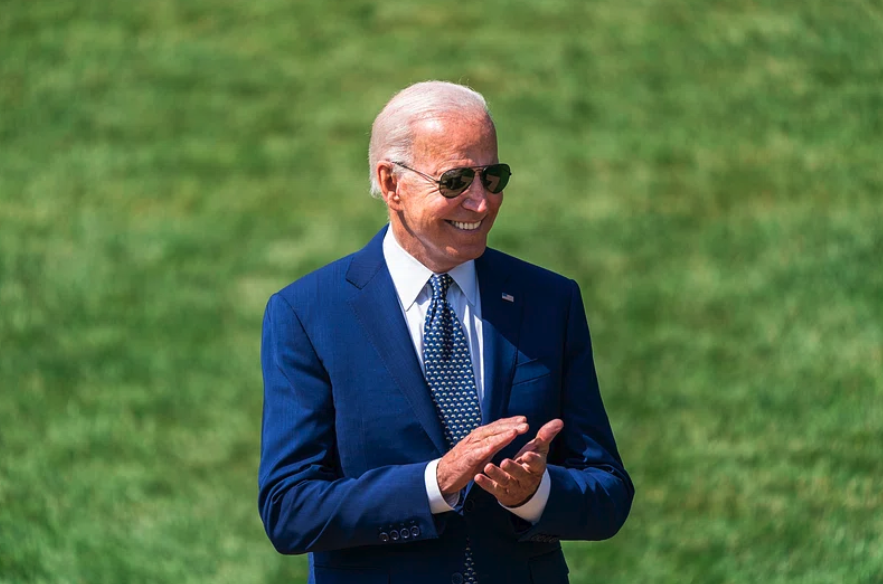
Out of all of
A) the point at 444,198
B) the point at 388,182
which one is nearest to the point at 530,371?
the point at 444,198

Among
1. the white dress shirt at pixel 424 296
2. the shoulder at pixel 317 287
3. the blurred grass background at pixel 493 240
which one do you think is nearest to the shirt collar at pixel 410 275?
the white dress shirt at pixel 424 296

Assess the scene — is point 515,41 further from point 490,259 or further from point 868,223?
point 490,259

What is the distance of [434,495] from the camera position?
3.46 meters

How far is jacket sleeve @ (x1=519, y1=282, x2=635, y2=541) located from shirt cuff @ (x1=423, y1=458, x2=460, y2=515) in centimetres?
22

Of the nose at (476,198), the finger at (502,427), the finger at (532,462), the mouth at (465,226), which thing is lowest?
the finger at (532,462)

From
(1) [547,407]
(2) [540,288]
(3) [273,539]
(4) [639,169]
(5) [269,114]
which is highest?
(5) [269,114]

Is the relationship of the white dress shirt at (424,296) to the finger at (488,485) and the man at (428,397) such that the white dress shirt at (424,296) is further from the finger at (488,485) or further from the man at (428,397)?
the finger at (488,485)

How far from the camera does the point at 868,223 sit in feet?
36.5

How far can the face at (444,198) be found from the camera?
3.53 meters

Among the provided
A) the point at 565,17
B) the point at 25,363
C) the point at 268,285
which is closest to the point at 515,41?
the point at 565,17

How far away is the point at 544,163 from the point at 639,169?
0.81 metres

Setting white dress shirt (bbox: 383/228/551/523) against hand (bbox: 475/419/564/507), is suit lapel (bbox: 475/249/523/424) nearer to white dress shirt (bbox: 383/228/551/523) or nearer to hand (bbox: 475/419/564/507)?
white dress shirt (bbox: 383/228/551/523)

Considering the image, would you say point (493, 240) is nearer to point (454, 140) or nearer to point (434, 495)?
point (454, 140)

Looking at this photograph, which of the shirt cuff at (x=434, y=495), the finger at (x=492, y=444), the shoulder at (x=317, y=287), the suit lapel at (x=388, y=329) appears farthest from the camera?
the shoulder at (x=317, y=287)
